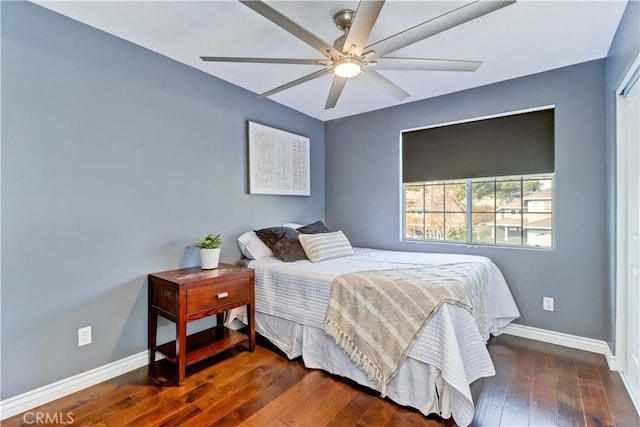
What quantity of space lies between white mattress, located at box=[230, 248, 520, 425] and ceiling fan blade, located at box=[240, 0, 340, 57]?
4.95 feet

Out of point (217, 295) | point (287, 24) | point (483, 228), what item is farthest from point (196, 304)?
point (483, 228)

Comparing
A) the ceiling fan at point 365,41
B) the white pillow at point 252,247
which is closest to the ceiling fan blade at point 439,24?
the ceiling fan at point 365,41

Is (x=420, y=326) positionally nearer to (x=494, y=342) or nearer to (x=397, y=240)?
(x=494, y=342)

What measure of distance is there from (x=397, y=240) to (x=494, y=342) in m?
1.42

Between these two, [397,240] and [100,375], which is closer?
[100,375]

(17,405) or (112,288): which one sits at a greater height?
(112,288)

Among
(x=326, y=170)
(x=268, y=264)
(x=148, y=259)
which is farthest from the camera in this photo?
(x=326, y=170)

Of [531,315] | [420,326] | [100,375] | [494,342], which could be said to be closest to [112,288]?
[100,375]

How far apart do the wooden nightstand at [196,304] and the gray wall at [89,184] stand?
171 millimetres

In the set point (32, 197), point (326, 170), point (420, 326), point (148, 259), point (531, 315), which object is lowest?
point (531, 315)

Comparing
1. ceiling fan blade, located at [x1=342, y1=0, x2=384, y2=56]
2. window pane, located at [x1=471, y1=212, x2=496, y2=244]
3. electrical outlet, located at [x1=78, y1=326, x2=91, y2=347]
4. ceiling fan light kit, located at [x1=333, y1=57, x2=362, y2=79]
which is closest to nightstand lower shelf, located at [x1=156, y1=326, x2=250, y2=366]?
electrical outlet, located at [x1=78, y1=326, x2=91, y2=347]

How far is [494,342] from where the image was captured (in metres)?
2.79

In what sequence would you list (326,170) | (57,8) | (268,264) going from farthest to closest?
(326,170)
(268,264)
(57,8)

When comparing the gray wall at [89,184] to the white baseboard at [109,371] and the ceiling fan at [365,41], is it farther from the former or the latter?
the ceiling fan at [365,41]
